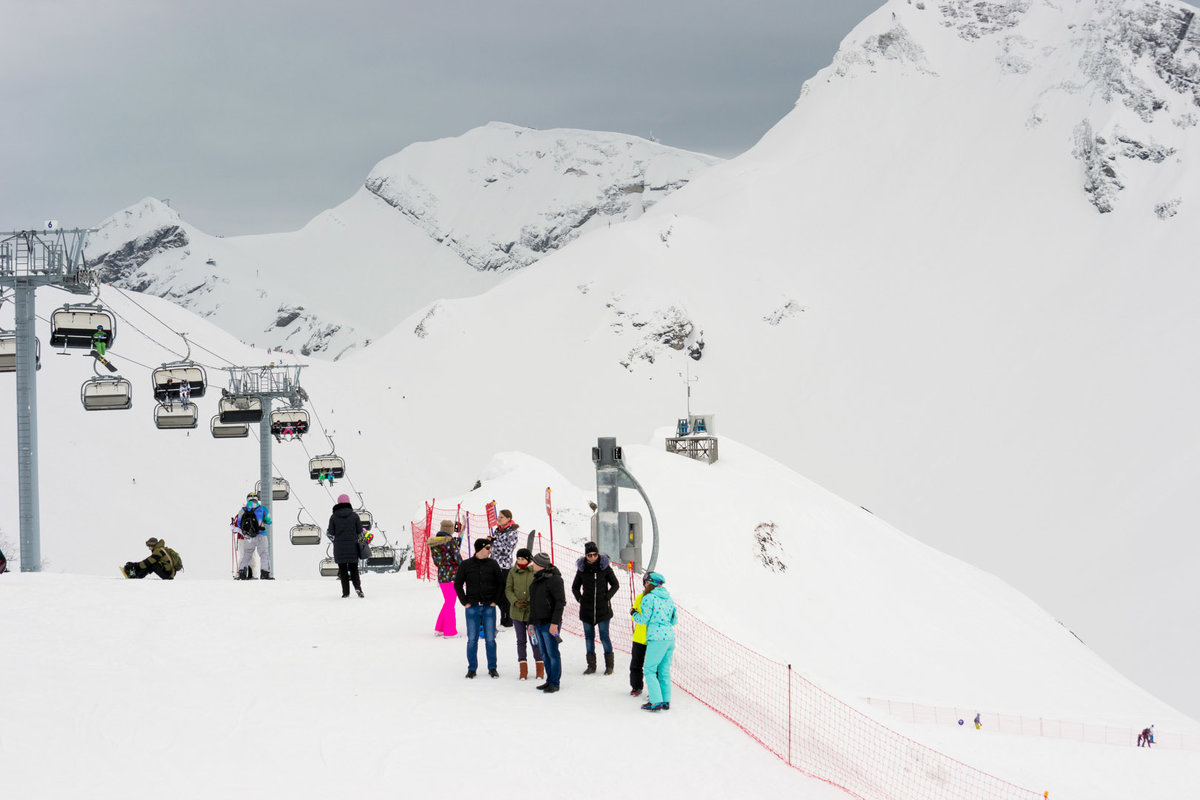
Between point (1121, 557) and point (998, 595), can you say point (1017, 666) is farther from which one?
point (1121, 557)

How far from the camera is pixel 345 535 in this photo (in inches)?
651

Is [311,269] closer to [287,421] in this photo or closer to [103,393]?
[287,421]

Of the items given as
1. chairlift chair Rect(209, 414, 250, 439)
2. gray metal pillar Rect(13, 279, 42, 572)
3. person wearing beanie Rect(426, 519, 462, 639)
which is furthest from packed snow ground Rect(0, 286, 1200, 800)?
chairlift chair Rect(209, 414, 250, 439)

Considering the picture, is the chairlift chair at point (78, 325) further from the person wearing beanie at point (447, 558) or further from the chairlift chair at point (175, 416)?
the person wearing beanie at point (447, 558)

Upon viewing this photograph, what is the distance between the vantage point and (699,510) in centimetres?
3581

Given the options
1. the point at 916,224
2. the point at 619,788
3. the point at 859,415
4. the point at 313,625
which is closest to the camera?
the point at 619,788

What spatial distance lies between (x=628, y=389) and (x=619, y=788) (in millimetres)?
75437

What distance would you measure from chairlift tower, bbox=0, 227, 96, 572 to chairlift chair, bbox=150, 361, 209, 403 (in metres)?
6.44

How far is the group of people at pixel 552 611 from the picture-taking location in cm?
1138

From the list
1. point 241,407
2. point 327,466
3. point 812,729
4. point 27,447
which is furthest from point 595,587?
point 327,466

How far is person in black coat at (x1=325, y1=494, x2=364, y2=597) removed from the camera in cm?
1634

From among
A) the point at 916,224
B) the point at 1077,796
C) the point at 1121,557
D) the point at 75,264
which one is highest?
the point at 916,224

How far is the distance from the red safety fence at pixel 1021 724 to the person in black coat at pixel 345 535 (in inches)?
503

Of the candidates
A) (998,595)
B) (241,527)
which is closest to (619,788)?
(241,527)
